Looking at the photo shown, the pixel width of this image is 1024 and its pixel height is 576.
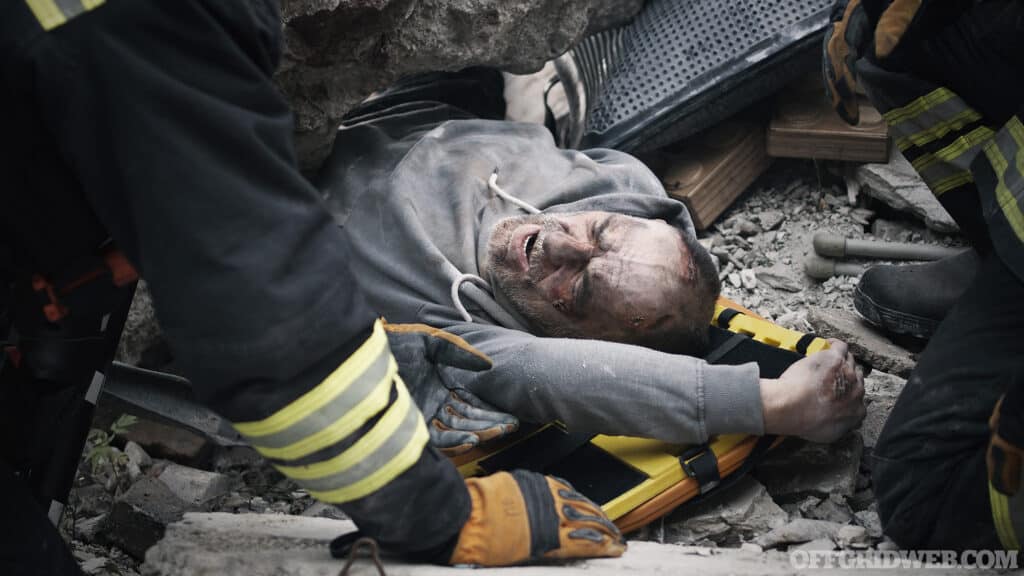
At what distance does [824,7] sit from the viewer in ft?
Result: 11.0

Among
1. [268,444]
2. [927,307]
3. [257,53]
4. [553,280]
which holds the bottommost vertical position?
[927,307]

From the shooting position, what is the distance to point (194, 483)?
2717 mm

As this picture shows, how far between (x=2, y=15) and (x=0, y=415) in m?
0.89

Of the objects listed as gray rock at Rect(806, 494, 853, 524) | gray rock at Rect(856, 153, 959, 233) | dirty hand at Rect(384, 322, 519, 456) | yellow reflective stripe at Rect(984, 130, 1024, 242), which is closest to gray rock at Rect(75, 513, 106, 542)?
dirty hand at Rect(384, 322, 519, 456)

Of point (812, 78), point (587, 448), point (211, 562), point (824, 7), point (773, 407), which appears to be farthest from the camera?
point (812, 78)

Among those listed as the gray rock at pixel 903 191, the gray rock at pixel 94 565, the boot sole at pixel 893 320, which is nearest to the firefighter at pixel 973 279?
the boot sole at pixel 893 320

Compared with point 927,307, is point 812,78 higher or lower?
higher

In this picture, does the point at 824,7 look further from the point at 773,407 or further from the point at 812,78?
the point at 773,407

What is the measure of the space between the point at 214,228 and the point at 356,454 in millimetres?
411

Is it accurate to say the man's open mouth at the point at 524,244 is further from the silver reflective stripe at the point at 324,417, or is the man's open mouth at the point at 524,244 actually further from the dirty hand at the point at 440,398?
the silver reflective stripe at the point at 324,417

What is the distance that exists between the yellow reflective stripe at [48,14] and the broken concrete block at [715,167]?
103 inches

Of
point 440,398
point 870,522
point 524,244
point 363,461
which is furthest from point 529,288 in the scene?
point 363,461

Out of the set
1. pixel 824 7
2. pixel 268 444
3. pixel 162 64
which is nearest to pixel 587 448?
pixel 268 444

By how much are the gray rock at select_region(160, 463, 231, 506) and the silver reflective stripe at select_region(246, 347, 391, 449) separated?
133 cm
